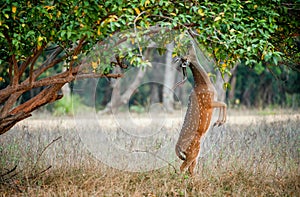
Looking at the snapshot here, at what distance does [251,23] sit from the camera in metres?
5.57

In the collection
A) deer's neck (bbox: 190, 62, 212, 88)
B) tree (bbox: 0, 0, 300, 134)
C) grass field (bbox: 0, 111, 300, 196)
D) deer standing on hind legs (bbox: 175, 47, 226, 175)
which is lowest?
grass field (bbox: 0, 111, 300, 196)

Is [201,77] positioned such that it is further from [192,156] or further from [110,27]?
[110,27]

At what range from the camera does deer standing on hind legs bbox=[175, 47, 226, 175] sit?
5.97 metres

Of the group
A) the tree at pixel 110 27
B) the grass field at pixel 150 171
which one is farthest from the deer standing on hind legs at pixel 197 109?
the grass field at pixel 150 171

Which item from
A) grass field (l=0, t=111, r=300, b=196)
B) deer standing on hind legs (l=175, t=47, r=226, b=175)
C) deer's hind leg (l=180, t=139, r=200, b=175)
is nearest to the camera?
grass field (l=0, t=111, r=300, b=196)

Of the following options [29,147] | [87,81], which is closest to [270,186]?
[87,81]

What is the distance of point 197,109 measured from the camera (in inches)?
236

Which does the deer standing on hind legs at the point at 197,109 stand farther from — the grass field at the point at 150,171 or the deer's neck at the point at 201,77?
the grass field at the point at 150,171

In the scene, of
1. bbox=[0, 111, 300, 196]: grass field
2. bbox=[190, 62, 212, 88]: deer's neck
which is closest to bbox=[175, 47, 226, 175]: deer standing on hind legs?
bbox=[190, 62, 212, 88]: deer's neck

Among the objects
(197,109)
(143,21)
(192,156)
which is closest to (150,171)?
(192,156)

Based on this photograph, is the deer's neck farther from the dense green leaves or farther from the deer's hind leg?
the deer's hind leg

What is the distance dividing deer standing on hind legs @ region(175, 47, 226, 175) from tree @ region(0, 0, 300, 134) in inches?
10.7

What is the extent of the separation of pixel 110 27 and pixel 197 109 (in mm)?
1730

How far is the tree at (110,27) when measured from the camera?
198 inches
